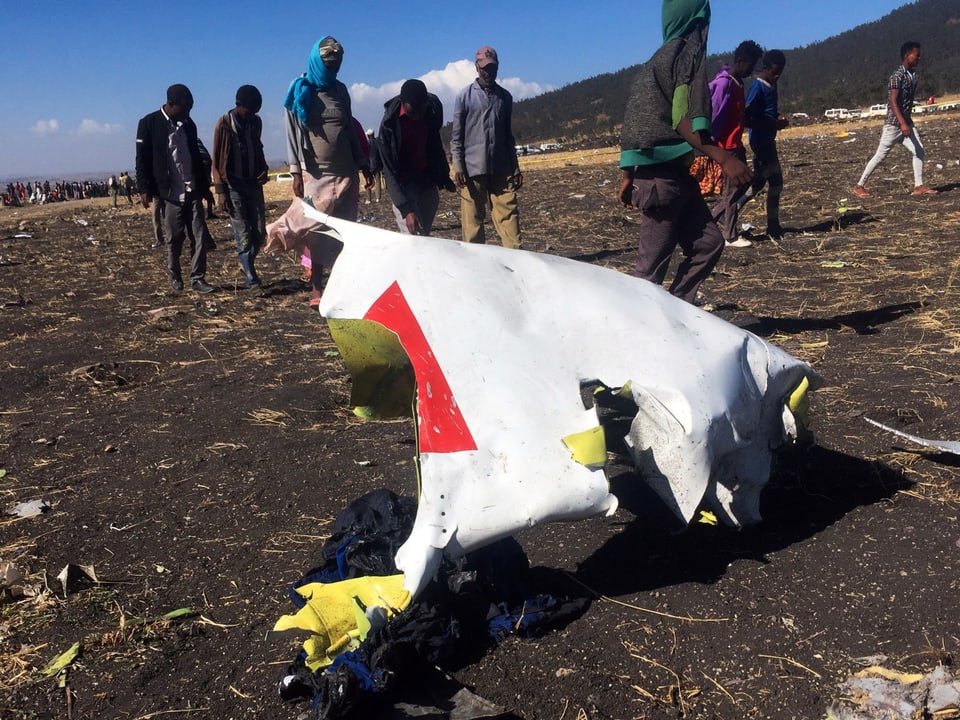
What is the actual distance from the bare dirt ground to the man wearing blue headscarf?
102cm

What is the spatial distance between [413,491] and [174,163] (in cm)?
484

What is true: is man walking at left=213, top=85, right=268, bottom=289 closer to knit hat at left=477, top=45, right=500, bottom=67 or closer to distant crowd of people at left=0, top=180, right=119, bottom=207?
knit hat at left=477, top=45, right=500, bottom=67

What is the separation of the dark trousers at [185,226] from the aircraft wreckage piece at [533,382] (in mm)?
4913

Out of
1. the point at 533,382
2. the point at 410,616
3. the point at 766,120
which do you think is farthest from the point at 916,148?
the point at 410,616

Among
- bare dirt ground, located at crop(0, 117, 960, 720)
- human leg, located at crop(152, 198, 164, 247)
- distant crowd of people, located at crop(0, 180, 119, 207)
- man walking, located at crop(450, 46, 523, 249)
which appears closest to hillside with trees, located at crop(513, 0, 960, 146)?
distant crowd of people, located at crop(0, 180, 119, 207)

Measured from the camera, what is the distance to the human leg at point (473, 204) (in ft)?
20.1

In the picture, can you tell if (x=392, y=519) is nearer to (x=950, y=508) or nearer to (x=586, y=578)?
(x=586, y=578)

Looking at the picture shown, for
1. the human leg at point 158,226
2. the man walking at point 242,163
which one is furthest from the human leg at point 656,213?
the human leg at point 158,226

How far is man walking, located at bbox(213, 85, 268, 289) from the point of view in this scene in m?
6.84

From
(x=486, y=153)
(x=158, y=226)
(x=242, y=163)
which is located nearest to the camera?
(x=486, y=153)

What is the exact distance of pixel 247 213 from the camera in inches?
280

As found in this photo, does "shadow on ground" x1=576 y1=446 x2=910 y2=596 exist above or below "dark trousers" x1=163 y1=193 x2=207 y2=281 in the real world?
below

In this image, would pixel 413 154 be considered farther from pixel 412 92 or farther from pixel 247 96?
pixel 247 96

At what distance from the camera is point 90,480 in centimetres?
360
